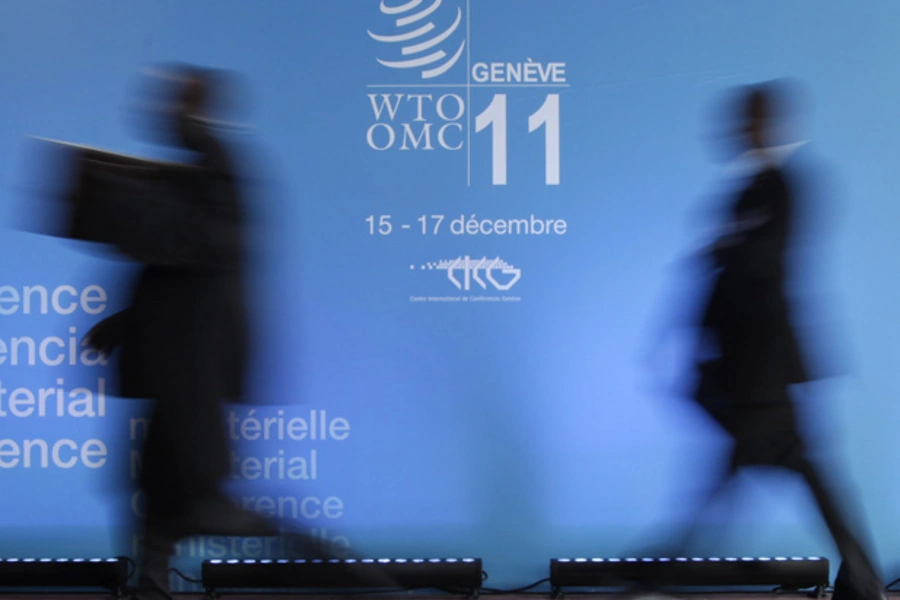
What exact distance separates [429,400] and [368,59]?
1211mm

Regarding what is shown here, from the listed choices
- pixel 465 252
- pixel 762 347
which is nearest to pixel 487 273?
pixel 465 252

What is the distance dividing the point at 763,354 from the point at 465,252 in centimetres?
104

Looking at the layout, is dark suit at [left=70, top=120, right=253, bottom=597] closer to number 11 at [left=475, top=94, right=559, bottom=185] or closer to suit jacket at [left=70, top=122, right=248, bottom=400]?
suit jacket at [left=70, top=122, right=248, bottom=400]

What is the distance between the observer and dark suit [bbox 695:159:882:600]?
6.87ft

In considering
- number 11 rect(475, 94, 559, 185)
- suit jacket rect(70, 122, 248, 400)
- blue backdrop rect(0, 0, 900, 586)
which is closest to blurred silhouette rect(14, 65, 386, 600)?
suit jacket rect(70, 122, 248, 400)

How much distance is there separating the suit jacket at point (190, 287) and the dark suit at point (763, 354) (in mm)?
1314

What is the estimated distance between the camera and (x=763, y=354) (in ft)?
6.91

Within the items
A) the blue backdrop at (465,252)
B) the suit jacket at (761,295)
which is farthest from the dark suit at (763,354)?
the blue backdrop at (465,252)

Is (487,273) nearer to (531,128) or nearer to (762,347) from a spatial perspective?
(531,128)

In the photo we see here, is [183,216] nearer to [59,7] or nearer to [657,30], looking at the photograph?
[59,7]

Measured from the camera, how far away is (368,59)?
2691 mm

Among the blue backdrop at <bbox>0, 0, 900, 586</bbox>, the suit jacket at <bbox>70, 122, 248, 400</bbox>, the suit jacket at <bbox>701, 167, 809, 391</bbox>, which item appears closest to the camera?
the suit jacket at <bbox>70, 122, 248, 400</bbox>

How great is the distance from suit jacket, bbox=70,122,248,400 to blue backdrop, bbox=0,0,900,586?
818 millimetres

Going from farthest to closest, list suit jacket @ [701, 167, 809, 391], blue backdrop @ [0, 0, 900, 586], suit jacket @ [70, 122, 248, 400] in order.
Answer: blue backdrop @ [0, 0, 900, 586]
suit jacket @ [701, 167, 809, 391]
suit jacket @ [70, 122, 248, 400]
